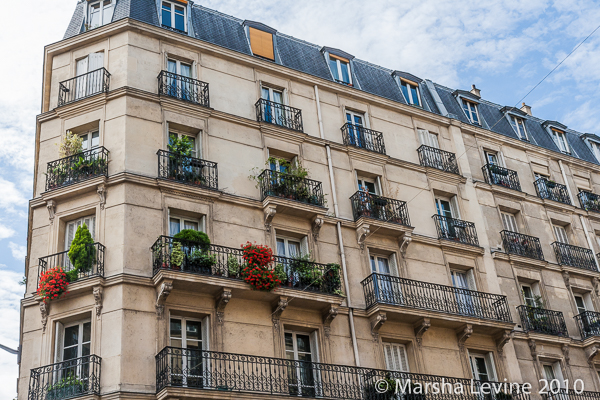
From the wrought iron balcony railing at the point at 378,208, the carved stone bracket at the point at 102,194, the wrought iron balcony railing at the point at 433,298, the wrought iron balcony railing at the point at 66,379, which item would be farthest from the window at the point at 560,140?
the wrought iron balcony railing at the point at 66,379

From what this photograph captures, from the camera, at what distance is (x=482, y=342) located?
2380cm

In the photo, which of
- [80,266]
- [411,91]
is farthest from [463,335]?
[80,266]

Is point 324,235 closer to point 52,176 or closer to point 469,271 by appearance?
point 469,271

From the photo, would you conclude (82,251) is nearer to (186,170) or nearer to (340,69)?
(186,170)

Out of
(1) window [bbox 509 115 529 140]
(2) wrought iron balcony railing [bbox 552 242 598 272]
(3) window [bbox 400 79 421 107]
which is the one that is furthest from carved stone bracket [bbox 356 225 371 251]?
(1) window [bbox 509 115 529 140]

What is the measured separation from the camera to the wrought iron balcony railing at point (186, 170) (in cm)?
2117

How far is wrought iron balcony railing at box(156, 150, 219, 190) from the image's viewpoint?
21.2m

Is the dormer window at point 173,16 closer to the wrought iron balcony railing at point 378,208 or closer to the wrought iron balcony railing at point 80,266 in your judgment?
the wrought iron balcony railing at point 378,208

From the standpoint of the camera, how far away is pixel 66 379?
1764 cm

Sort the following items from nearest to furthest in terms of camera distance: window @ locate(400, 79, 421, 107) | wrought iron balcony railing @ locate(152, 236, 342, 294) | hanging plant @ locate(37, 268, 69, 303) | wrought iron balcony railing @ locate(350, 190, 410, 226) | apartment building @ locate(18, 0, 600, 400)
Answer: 1. hanging plant @ locate(37, 268, 69, 303)
2. apartment building @ locate(18, 0, 600, 400)
3. wrought iron balcony railing @ locate(152, 236, 342, 294)
4. wrought iron balcony railing @ locate(350, 190, 410, 226)
5. window @ locate(400, 79, 421, 107)

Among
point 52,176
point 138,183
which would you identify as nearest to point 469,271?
point 138,183

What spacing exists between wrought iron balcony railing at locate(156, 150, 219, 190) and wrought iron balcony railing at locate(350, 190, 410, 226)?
5306 mm

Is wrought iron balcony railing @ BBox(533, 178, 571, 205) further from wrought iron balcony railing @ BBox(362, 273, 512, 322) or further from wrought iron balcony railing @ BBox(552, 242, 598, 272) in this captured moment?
wrought iron balcony railing @ BBox(362, 273, 512, 322)

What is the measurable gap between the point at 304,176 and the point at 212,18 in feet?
25.5
